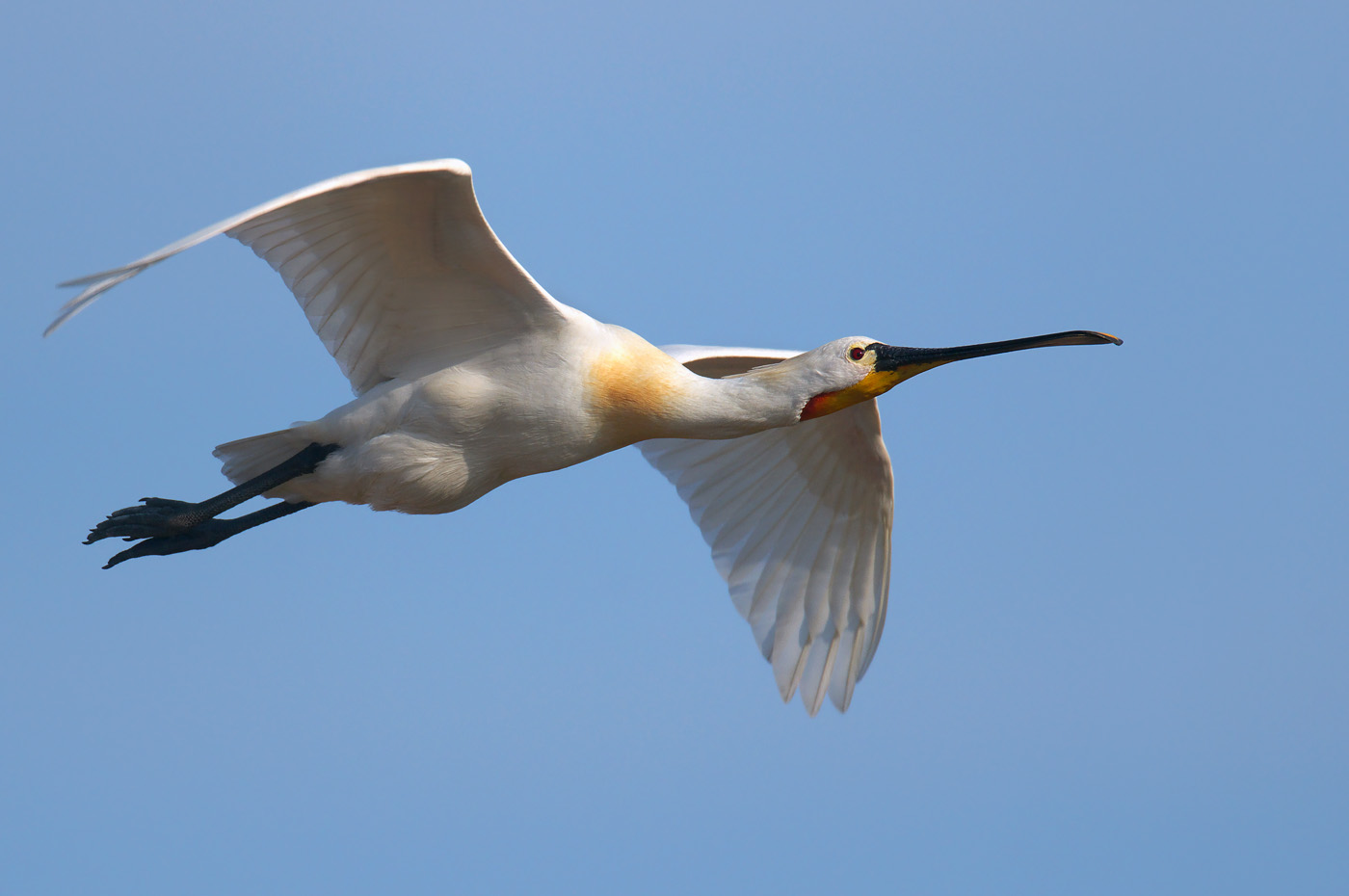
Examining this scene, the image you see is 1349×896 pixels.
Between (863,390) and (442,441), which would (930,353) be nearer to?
(863,390)

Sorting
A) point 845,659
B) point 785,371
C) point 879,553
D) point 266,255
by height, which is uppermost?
point 266,255

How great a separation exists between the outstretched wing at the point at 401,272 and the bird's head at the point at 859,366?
157 cm

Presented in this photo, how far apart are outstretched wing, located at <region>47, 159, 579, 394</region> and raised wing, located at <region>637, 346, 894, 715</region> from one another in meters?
2.96

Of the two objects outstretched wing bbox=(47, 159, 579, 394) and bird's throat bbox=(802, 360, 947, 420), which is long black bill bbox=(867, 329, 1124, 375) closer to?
bird's throat bbox=(802, 360, 947, 420)

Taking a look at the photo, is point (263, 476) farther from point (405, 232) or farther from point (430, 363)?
point (405, 232)

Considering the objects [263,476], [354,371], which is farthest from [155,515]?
[354,371]

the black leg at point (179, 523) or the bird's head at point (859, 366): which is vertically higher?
the bird's head at point (859, 366)

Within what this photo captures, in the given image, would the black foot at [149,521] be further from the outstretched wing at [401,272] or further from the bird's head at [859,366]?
the bird's head at [859,366]

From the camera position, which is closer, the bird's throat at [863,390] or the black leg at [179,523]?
the bird's throat at [863,390]

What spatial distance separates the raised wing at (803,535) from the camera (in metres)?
12.4

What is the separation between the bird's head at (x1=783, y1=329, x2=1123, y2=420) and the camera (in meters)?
10.0

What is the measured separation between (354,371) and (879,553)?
14.5 feet

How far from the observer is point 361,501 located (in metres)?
10.4

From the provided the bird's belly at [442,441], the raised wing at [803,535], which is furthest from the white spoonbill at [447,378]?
the raised wing at [803,535]
